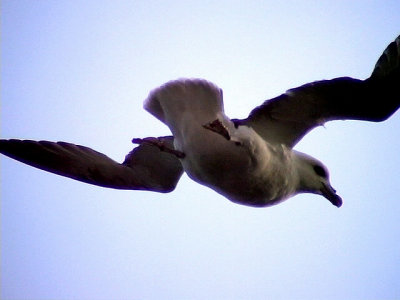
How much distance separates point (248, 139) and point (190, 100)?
58 cm

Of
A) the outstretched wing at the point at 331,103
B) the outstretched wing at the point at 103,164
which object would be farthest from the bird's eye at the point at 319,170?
the outstretched wing at the point at 103,164

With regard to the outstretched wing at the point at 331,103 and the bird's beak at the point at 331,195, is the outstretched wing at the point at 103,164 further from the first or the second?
the bird's beak at the point at 331,195

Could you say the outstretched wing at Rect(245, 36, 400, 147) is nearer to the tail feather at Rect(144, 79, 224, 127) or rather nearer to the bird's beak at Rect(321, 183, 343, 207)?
the tail feather at Rect(144, 79, 224, 127)

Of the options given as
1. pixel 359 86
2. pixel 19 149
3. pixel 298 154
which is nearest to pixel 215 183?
pixel 298 154

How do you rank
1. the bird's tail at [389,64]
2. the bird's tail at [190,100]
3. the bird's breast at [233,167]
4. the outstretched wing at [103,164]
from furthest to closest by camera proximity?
the outstretched wing at [103,164], the bird's tail at [389,64], the bird's tail at [190,100], the bird's breast at [233,167]

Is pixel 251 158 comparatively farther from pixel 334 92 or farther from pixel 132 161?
pixel 132 161

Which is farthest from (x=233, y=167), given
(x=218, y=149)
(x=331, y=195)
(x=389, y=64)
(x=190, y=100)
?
(x=389, y=64)

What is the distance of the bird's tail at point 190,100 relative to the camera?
438cm

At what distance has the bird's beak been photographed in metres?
4.82

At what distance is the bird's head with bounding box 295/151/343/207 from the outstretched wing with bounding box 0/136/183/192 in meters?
1.20

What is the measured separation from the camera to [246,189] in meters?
4.34

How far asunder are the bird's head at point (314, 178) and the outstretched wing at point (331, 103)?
0.97 ft

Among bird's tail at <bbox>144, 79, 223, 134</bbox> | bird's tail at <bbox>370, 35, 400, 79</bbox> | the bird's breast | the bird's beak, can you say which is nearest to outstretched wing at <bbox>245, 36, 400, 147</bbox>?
bird's tail at <bbox>370, 35, 400, 79</bbox>

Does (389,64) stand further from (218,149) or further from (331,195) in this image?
(218,149)
